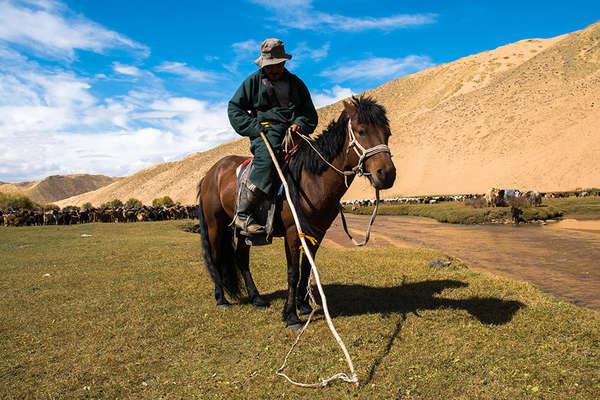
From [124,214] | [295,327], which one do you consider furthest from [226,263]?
[124,214]

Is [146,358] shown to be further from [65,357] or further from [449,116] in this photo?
[449,116]

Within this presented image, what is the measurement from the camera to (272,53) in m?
5.07

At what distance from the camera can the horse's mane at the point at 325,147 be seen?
4465mm

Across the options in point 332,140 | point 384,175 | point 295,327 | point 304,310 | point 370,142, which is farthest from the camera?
point 304,310

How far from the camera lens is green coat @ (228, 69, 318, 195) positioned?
5.12 meters

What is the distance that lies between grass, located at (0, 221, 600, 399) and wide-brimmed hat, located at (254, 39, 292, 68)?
146 inches

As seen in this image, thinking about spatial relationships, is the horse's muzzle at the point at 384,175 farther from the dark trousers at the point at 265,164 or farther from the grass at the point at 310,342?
the grass at the point at 310,342

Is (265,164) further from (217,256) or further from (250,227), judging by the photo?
(217,256)

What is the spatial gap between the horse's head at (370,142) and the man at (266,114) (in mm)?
912

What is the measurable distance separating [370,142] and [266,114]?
1.69 metres

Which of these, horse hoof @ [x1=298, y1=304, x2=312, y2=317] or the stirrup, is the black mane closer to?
the stirrup

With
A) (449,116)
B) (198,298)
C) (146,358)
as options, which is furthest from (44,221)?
(449,116)

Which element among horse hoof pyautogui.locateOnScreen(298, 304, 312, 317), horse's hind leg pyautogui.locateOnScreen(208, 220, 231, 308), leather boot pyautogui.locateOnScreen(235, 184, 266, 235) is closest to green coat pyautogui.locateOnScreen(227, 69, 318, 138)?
leather boot pyautogui.locateOnScreen(235, 184, 266, 235)

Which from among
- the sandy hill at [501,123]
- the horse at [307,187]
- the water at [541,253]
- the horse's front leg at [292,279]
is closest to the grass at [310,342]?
the horse's front leg at [292,279]
